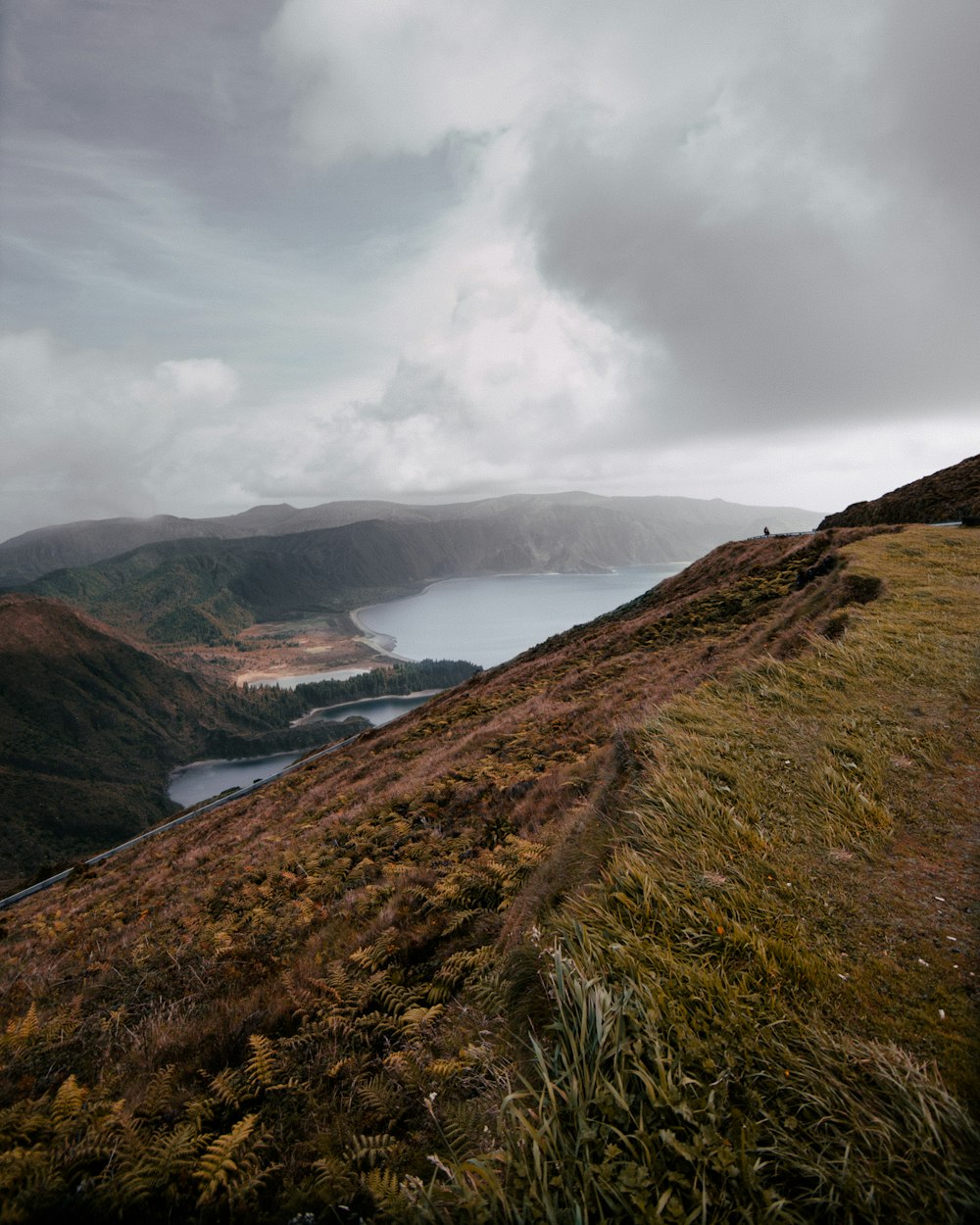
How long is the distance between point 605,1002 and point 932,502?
4094 centimetres

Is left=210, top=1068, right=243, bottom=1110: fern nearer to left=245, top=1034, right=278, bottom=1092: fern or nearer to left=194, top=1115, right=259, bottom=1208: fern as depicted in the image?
left=245, top=1034, right=278, bottom=1092: fern

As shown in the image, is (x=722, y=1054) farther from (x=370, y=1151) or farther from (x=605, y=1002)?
(x=370, y=1151)

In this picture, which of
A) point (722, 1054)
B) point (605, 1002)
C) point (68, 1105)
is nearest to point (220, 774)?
point (68, 1105)

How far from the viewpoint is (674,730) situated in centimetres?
712

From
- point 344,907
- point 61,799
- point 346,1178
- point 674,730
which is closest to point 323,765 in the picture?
point 344,907

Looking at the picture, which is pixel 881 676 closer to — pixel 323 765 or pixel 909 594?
pixel 909 594

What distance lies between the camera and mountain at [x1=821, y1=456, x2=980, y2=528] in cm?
2930

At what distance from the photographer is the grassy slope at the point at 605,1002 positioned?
8.44 feet

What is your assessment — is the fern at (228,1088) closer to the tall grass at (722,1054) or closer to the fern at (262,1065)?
the fern at (262,1065)

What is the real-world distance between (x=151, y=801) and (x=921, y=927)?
7604 inches

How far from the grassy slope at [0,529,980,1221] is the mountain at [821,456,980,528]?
26.1 meters

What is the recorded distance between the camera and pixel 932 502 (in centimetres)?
3272

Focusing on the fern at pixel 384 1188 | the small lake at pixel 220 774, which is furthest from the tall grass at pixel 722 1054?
the small lake at pixel 220 774

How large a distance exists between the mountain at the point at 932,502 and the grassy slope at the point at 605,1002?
26.1m
